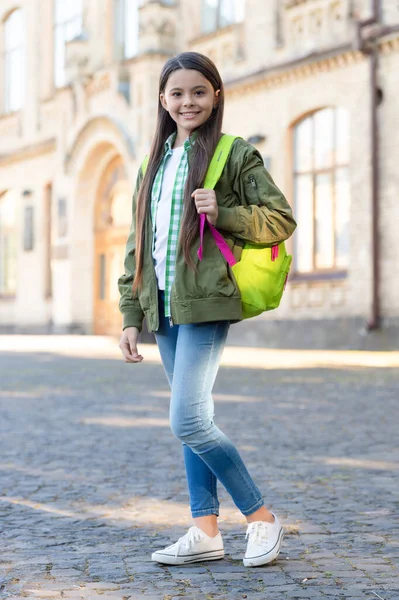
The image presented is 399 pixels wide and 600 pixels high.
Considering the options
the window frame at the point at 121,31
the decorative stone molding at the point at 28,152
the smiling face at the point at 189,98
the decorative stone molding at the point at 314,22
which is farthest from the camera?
the decorative stone molding at the point at 28,152

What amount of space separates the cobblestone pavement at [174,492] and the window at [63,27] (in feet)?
65.1

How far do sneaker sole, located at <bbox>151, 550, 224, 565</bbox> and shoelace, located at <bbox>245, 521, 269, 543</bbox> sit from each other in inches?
6.4

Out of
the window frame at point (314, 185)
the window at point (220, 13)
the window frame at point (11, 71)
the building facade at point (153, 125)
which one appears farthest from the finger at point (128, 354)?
the window frame at point (11, 71)

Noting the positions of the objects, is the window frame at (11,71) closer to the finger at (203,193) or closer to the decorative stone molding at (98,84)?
the decorative stone molding at (98,84)

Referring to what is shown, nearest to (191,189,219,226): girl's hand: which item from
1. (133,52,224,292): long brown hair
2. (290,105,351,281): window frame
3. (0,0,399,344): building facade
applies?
(133,52,224,292): long brown hair

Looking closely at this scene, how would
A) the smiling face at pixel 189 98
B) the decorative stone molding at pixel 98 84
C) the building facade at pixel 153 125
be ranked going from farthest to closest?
the decorative stone molding at pixel 98 84
the building facade at pixel 153 125
the smiling face at pixel 189 98

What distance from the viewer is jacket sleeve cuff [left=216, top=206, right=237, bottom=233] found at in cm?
383

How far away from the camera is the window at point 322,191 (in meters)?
20.9

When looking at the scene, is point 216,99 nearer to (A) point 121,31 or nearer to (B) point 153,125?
(B) point 153,125

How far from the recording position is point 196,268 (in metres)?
3.88

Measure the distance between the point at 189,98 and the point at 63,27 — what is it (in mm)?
27967

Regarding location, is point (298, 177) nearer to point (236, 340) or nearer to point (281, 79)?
point (281, 79)

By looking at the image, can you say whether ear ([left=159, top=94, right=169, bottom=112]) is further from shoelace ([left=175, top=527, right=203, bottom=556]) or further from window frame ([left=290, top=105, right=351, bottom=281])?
window frame ([left=290, top=105, right=351, bottom=281])

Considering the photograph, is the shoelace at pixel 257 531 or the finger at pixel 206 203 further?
the shoelace at pixel 257 531
